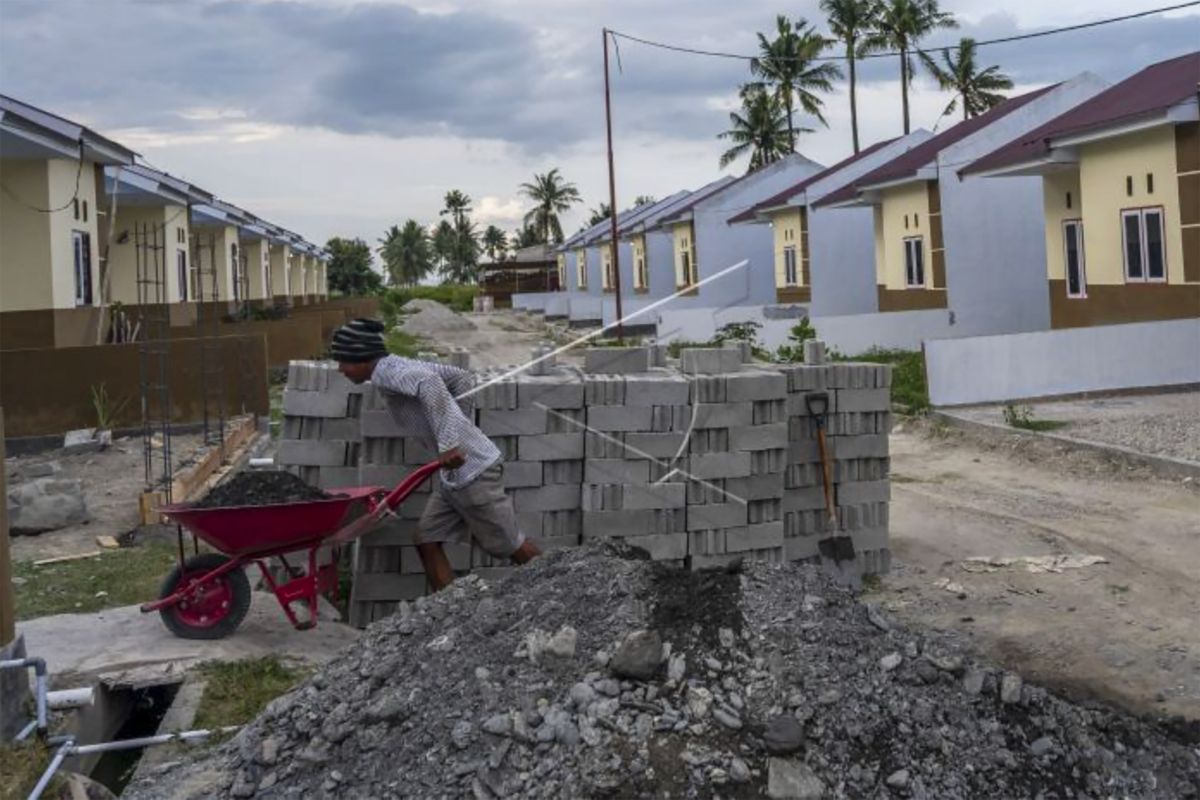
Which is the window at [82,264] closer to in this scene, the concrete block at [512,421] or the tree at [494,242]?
the concrete block at [512,421]

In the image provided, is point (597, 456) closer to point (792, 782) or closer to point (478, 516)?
point (478, 516)

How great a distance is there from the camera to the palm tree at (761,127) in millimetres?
55562

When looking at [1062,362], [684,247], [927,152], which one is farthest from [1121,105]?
[684,247]

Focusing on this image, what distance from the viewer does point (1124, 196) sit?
741 inches

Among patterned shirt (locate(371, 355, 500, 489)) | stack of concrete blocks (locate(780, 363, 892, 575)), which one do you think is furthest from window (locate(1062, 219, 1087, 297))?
patterned shirt (locate(371, 355, 500, 489))

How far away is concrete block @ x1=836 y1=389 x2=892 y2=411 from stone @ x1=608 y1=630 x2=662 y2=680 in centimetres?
393

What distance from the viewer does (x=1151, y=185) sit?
18.2 meters

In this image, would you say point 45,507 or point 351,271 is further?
point 351,271

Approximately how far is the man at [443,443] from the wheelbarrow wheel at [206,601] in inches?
38.9

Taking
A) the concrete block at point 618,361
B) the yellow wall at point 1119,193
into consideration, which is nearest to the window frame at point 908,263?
the yellow wall at point 1119,193

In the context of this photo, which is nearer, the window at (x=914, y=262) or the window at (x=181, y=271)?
the window at (x=181, y=271)

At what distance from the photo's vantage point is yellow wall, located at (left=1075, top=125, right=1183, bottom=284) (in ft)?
58.2

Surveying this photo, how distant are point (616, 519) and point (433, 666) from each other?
2.59 metres

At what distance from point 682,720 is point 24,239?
14887 mm
